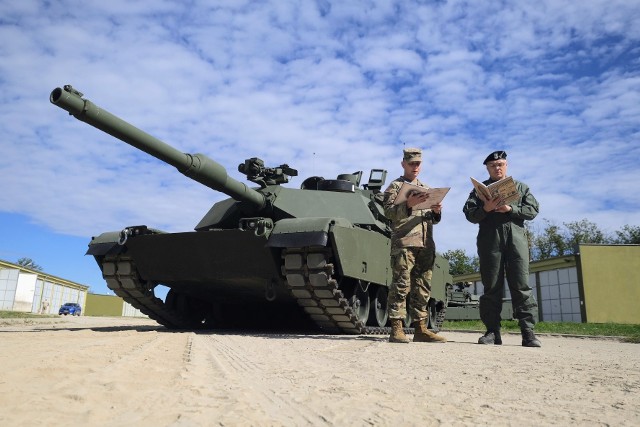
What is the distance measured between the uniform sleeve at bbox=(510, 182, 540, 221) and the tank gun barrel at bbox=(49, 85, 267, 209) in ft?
12.7

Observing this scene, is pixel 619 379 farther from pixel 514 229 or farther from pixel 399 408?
pixel 514 229

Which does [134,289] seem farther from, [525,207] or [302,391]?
[302,391]

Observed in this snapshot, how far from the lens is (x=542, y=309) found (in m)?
26.4

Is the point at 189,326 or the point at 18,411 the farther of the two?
the point at 189,326

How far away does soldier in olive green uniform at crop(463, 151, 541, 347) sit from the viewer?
584cm

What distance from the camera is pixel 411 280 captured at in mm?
6508

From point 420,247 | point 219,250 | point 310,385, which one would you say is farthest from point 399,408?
point 219,250

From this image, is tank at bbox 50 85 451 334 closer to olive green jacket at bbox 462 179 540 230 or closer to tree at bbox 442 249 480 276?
olive green jacket at bbox 462 179 540 230

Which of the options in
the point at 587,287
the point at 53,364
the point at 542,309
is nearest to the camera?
the point at 53,364

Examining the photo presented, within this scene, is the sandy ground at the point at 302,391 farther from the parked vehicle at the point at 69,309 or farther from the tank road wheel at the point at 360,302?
the parked vehicle at the point at 69,309

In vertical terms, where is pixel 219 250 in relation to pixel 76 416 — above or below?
above

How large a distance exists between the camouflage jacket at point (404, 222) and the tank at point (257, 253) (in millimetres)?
1052

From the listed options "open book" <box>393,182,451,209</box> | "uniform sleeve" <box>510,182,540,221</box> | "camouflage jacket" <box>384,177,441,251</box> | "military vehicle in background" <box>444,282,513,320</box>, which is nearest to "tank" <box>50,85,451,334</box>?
"camouflage jacket" <box>384,177,441,251</box>

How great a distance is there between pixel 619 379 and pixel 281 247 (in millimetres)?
4951
